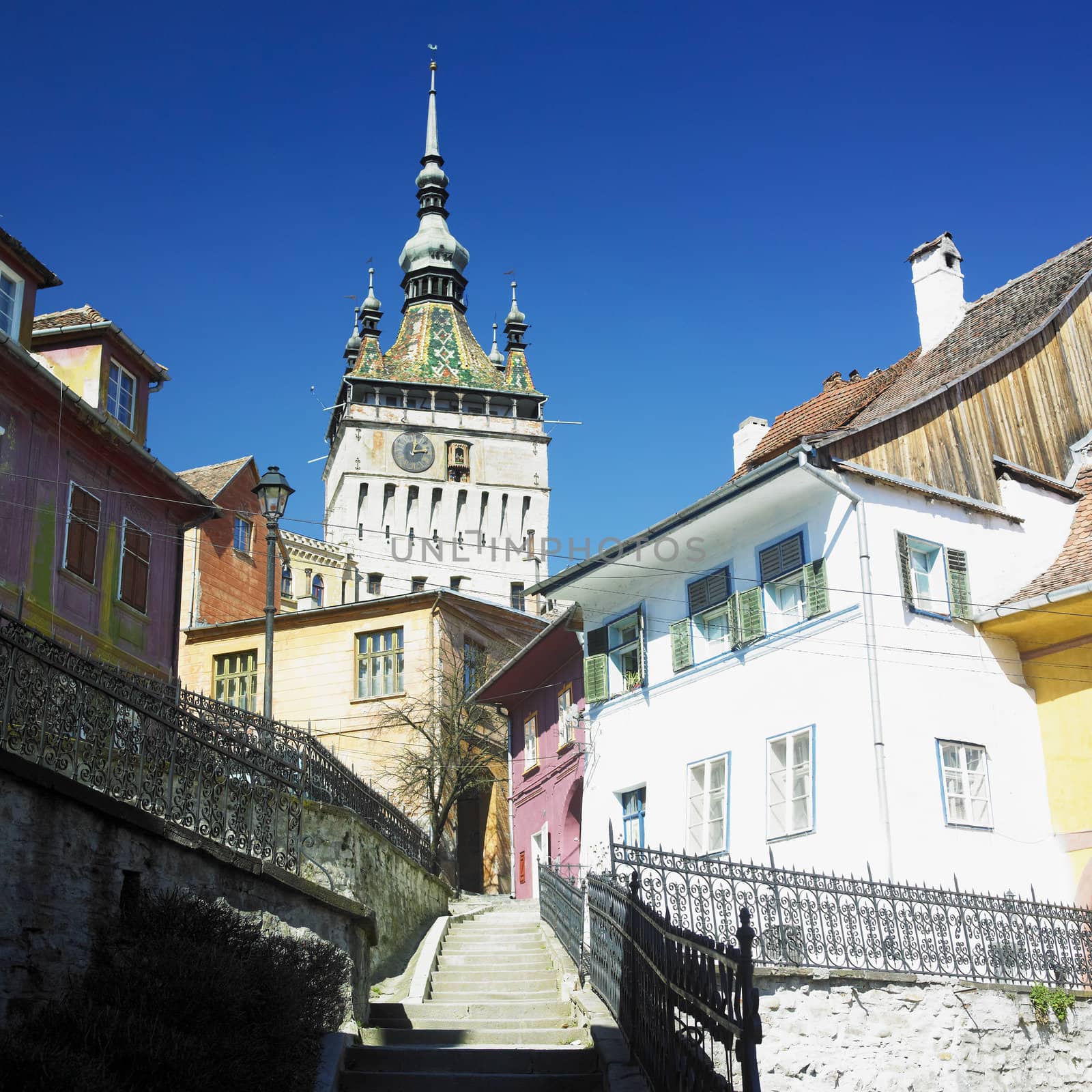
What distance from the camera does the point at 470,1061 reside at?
11.5 m

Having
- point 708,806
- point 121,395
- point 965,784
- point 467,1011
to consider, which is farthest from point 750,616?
point 121,395

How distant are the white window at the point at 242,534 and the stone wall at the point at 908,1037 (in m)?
32.9

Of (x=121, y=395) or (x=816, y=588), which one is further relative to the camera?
(x=121, y=395)

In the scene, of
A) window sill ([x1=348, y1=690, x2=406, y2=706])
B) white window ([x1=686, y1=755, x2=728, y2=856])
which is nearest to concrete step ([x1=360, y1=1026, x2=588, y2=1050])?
white window ([x1=686, y1=755, x2=728, y2=856])

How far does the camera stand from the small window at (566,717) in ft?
94.9

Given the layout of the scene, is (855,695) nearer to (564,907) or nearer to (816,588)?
(816,588)

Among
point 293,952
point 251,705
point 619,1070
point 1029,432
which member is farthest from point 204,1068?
point 251,705

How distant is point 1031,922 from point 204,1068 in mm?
13722

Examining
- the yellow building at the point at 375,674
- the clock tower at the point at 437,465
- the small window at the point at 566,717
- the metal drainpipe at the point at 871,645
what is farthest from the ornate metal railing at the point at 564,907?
the clock tower at the point at 437,465

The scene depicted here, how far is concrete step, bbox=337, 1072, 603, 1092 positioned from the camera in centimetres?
1045

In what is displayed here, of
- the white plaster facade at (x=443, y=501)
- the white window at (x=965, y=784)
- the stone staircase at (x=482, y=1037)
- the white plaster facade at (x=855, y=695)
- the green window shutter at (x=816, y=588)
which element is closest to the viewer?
the stone staircase at (x=482, y=1037)

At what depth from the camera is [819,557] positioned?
2083 centimetres

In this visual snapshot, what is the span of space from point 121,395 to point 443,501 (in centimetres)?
5748

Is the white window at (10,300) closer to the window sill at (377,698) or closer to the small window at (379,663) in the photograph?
the window sill at (377,698)
